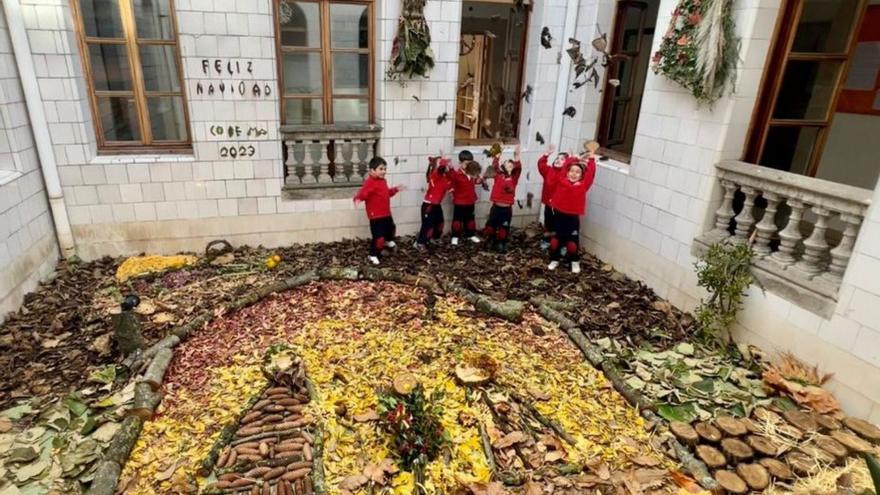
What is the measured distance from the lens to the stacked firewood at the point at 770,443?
142 inches

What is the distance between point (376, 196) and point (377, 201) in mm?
65

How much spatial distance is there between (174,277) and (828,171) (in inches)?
346

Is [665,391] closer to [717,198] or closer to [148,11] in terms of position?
[717,198]

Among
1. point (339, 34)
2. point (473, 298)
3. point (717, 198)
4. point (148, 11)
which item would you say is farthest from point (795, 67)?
point (148, 11)

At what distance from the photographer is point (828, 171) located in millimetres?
7176

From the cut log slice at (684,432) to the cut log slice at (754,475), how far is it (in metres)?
0.33

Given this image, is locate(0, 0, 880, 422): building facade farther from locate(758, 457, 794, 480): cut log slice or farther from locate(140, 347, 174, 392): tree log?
locate(140, 347, 174, 392): tree log

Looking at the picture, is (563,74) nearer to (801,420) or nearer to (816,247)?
(816,247)

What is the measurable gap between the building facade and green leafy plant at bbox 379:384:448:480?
3.33 m

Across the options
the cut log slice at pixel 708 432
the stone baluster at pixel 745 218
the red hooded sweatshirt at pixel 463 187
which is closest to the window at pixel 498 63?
the red hooded sweatshirt at pixel 463 187

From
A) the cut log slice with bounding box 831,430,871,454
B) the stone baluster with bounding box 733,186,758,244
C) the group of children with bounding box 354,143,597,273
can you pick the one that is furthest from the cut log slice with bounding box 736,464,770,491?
the group of children with bounding box 354,143,597,273

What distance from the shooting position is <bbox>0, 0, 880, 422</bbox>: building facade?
4.75m

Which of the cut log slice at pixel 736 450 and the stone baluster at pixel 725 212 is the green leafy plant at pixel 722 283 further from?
the cut log slice at pixel 736 450

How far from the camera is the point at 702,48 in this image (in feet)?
16.3
